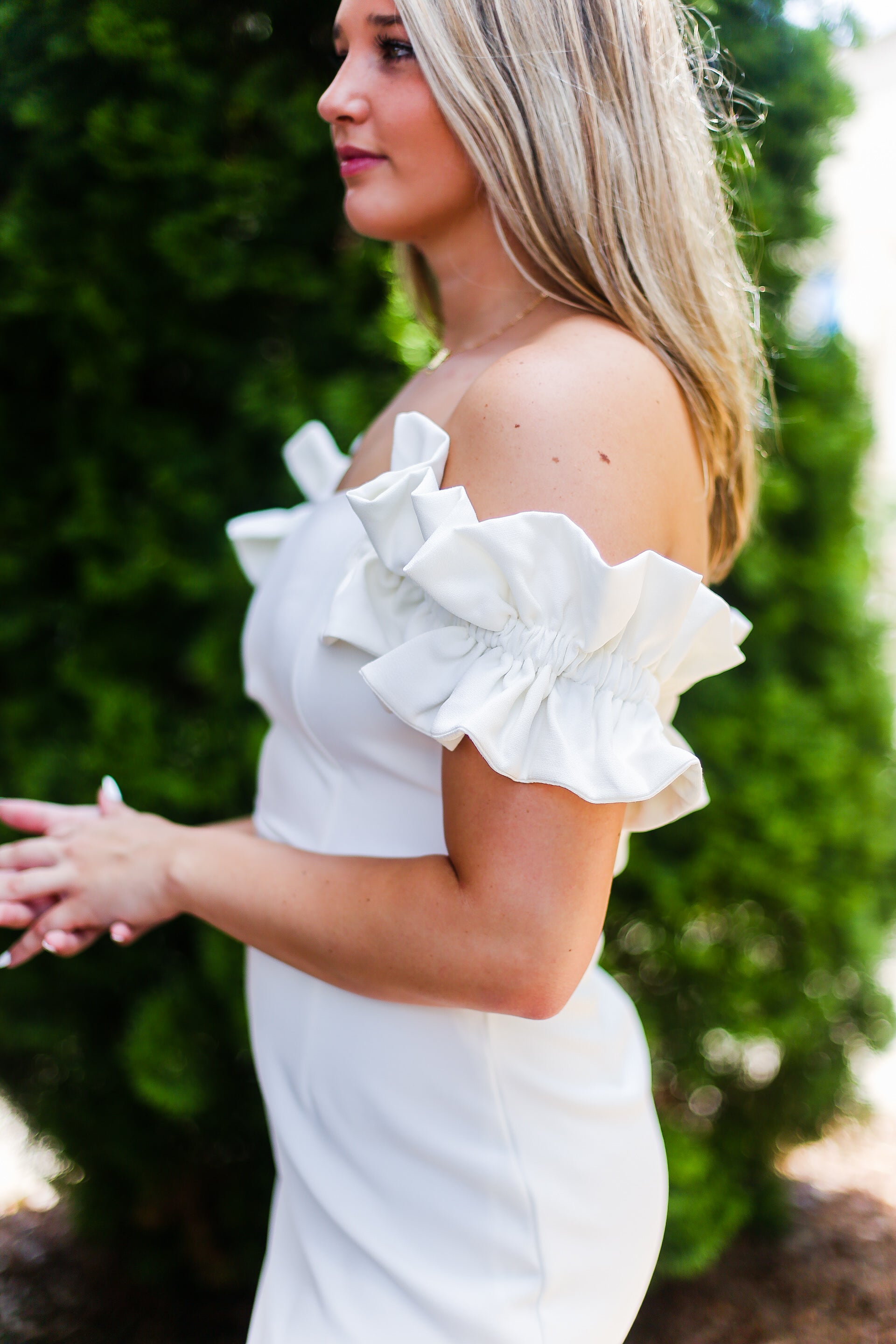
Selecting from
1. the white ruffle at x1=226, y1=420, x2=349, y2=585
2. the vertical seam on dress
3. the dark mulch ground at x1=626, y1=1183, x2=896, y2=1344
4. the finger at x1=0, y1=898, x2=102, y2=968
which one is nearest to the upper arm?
the vertical seam on dress

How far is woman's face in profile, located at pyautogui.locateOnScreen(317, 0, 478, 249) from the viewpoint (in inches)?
47.1

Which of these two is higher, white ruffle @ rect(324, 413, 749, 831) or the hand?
white ruffle @ rect(324, 413, 749, 831)

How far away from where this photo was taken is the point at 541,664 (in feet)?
3.17

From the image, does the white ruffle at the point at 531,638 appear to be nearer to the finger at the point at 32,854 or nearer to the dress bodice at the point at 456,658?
the dress bodice at the point at 456,658

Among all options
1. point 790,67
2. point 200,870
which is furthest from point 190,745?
point 790,67

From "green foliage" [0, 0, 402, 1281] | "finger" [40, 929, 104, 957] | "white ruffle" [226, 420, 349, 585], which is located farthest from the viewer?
"green foliage" [0, 0, 402, 1281]

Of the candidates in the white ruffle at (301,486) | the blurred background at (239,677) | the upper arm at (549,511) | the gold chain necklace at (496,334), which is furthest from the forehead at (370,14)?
the blurred background at (239,677)

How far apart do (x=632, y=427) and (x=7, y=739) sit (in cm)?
187

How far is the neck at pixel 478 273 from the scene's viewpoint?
52.4 inches

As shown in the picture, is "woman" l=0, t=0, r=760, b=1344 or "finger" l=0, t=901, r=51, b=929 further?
"finger" l=0, t=901, r=51, b=929

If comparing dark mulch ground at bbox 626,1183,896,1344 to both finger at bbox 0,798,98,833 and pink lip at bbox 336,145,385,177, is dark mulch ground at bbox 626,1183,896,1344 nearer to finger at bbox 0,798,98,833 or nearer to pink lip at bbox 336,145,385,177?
finger at bbox 0,798,98,833

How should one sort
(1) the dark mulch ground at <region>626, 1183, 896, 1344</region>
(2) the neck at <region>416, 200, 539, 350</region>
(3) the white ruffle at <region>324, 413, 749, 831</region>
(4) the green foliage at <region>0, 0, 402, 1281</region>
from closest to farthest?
(3) the white ruffle at <region>324, 413, 749, 831</region>
(2) the neck at <region>416, 200, 539, 350</region>
(4) the green foliage at <region>0, 0, 402, 1281</region>
(1) the dark mulch ground at <region>626, 1183, 896, 1344</region>

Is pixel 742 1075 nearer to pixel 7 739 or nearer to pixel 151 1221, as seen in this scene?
pixel 151 1221

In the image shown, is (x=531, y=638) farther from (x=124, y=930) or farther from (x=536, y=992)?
(x=124, y=930)
